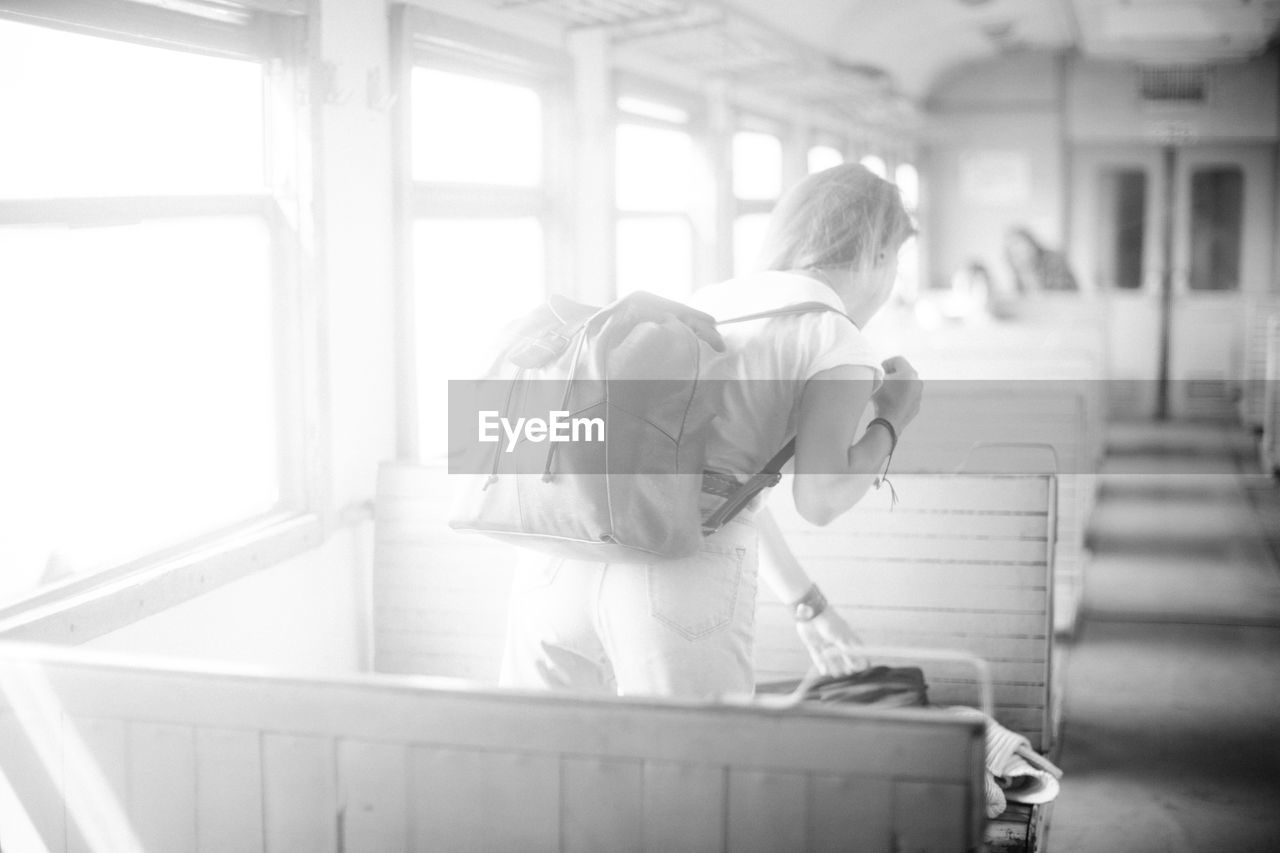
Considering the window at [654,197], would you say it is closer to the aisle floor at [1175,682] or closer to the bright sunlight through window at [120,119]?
the aisle floor at [1175,682]

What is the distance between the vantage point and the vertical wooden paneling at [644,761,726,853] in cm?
148

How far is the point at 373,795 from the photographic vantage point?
1.58m

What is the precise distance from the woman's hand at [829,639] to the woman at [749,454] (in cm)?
34

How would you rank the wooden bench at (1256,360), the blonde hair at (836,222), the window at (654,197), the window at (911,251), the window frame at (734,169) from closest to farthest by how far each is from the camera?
1. the blonde hair at (836,222)
2. the window at (654,197)
3. the window frame at (734,169)
4. the wooden bench at (1256,360)
5. the window at (911,251)

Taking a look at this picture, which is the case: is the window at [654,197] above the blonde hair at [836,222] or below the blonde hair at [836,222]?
above

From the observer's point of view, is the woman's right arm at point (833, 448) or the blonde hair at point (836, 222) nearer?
the woman's right arm at point (833, 448)

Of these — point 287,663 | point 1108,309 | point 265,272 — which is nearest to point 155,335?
point 265,272

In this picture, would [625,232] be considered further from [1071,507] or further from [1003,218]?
[1003,218]

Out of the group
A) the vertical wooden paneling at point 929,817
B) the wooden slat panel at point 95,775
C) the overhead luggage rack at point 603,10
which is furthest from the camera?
the overhead luggage rack at point 603,10

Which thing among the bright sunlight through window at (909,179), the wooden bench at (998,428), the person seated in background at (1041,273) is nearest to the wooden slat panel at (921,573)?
the wooden bench at (998,428)

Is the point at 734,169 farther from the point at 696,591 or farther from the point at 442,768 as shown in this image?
the point at 442,768

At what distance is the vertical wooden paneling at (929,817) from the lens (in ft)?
4.68

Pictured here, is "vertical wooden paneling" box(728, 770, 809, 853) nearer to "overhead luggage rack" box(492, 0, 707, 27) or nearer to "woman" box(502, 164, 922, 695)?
"woman" box(502, 164, 922, 695)

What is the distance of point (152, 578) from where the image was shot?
258 cm
